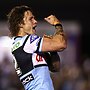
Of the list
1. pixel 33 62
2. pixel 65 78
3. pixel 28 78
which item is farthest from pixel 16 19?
pixel 65 78

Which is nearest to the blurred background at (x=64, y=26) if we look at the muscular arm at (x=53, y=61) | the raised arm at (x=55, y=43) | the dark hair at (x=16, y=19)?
the muscular arm at (x=53, y=61)

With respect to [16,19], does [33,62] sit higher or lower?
lower

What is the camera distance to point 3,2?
13.2m

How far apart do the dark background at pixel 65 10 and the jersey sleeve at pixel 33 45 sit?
8043 mm

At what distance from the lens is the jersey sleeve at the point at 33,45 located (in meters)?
4.96

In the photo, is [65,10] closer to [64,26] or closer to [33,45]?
[64,26]

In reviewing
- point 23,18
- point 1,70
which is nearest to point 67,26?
point 1,70

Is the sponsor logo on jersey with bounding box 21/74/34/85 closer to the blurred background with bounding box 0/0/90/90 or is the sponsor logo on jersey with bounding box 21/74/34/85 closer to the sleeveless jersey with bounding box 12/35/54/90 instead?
the sleeveless jersey with bounding box 12/35/54/90

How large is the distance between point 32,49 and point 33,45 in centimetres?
4

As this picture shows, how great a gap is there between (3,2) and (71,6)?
1.74m

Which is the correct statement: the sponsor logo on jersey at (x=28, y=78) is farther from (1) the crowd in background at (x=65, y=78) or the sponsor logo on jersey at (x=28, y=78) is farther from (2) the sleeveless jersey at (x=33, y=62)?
(1) the crowd in background at (x=65, y=78)

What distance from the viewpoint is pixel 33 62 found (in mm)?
5016

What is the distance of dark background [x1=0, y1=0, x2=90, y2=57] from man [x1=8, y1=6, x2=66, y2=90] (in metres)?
7.82

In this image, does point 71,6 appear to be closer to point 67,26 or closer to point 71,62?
point 67,26
